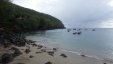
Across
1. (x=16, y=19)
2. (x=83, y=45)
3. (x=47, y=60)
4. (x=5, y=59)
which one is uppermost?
(x=16, y=19)

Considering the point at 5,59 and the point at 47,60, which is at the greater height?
the point at 5,59

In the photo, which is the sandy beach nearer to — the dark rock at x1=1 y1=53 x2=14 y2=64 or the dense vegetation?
the dark rock at x1=1 y1=53 x2=14 y2=64

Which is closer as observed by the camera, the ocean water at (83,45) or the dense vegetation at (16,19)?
the ocean water at (83,45)

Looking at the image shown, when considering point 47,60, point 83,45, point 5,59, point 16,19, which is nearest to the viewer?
point 5,59

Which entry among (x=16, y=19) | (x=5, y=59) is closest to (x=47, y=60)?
(x=5, y=59)

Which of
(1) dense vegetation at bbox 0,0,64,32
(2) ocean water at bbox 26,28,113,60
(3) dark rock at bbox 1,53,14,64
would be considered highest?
(1) dense vegetation at bbox 0,0,64,32

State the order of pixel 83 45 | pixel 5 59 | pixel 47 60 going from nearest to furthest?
A: pixel 5 59, pixel 47 60, pixel 83 45

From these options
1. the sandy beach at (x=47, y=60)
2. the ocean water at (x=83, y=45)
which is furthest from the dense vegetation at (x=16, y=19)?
the sandy beach at (x=47, y=60)

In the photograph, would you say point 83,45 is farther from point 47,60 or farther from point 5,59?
point 5,59

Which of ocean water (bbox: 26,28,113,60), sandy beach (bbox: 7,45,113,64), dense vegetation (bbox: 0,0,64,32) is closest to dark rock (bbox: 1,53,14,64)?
sandy beach (bbox: 7,45,113,64)

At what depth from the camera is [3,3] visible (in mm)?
70000

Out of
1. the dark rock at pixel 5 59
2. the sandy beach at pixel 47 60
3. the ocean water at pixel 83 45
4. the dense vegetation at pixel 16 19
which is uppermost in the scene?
the dense vegetation at pixel 16 19

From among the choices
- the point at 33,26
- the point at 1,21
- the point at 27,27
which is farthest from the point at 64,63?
the point at 33,26

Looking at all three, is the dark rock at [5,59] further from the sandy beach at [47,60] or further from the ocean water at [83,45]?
the ocean water at [83,45]
